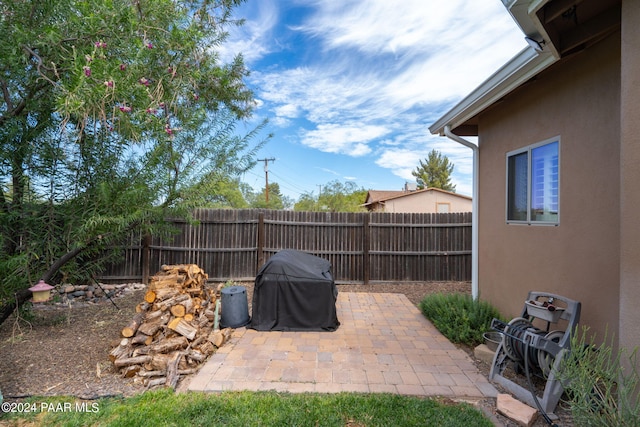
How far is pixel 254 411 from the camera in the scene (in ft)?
7.31

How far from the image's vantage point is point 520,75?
9.53ft

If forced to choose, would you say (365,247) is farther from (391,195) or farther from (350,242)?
(391,195)

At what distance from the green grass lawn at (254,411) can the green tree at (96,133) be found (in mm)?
1623

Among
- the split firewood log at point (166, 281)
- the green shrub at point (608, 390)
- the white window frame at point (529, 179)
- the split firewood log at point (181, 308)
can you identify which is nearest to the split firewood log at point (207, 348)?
the split firewood log at point (181, 308)

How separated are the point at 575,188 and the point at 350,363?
286 cm

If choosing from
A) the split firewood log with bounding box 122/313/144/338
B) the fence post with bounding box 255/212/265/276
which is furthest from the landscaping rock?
the fence post with bounding box 255/212/265/276

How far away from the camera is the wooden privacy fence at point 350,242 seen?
6750mm

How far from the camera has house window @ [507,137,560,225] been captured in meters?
3.05

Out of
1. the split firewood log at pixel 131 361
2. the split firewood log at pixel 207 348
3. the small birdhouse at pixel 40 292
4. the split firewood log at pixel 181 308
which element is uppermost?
the small birdhouse at pixel 40 292

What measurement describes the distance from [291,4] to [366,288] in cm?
652

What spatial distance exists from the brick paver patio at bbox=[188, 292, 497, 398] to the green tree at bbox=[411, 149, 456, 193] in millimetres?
29136

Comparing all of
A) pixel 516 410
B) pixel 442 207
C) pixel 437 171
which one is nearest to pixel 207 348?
pixel 516 410

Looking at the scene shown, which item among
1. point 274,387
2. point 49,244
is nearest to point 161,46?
point 49,244

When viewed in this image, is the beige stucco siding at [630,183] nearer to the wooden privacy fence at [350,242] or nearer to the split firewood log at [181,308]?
the split firewood log at [181,308]
